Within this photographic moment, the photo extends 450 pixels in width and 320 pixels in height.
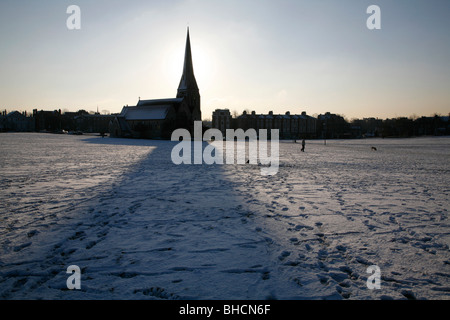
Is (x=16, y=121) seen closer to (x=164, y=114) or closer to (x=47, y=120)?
(x=47, y=120)

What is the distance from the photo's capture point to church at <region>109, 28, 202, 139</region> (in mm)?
62531

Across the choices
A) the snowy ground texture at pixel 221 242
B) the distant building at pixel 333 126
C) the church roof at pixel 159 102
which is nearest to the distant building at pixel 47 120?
the church roof at pixel 159 102

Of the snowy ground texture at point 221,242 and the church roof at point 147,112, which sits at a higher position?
the church roof at point 147,112

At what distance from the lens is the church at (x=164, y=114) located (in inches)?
2462

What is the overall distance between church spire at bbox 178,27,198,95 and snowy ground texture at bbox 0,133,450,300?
60.9 meters

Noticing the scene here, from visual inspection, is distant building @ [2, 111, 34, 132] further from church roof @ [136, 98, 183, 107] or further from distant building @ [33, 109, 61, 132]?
church roof @ [136, 98, 183, 107]

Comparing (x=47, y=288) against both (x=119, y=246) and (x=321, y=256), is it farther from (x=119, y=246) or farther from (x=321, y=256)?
(x=321, y=256)

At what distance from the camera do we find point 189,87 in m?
67.0

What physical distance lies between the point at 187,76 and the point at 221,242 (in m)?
66.5

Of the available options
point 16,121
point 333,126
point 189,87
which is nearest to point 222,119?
point 189,87

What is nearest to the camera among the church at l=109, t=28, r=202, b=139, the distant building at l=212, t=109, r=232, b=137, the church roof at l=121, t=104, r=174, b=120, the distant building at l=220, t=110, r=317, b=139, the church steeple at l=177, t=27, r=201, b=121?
the church at l=109, t=28, r=202, b=139

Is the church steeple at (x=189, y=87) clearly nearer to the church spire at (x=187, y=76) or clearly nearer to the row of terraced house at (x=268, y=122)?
the church spire at (x=187, y=76)

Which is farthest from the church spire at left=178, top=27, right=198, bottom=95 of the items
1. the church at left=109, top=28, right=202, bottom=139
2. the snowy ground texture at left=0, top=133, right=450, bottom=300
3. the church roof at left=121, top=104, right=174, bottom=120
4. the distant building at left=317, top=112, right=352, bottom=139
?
the distant building at left=317, top=112, right=352, bottom=139
